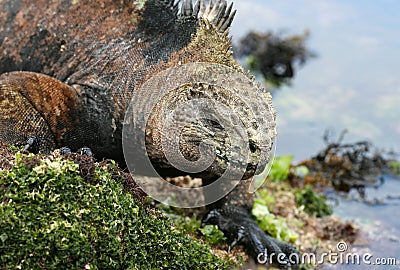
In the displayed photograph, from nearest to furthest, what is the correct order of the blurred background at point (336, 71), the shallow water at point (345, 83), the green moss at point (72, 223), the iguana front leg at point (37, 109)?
1. the green moss at point (72, 223)
2. the iguana front leg at point (37, 109)
3. the shallow water at point (345, 83)
4. the blurred background at point (336, 71)

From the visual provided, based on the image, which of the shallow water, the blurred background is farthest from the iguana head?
the blurred background

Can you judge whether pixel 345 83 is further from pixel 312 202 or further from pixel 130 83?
pixel 130 83

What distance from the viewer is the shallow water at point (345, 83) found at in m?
7.74

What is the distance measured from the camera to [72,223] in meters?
3.32

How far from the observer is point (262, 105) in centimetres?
426

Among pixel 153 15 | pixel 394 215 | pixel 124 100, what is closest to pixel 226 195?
pixel 124 100

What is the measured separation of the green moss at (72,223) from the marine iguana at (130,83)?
0.72 meters

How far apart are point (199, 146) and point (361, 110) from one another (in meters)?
6.45

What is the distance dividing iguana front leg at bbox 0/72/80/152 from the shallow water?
322 centimetres

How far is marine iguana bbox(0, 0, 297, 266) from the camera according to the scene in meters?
4.23

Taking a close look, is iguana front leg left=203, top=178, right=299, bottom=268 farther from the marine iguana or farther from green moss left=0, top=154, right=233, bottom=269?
green moss left=0, top=154, right=233, bottom=269

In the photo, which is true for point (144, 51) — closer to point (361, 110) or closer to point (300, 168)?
point (300, 168)

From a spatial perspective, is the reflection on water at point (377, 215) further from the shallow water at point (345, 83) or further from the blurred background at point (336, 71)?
the blurred background at point (336, 71)

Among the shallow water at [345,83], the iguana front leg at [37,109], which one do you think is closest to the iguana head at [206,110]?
the iguana front leg at [37,109]
